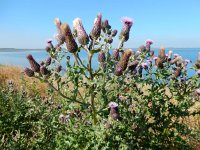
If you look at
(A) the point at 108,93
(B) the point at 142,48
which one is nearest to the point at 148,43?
(B) the point at 142,48

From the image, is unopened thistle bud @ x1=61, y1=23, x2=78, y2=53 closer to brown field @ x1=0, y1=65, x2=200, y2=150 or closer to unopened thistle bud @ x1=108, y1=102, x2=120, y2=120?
unopened thistle bud @ x1=108, y1=102, x2=120, y2=120

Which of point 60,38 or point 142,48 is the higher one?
point 60,38

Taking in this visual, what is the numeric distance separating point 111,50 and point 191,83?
4.58 ft

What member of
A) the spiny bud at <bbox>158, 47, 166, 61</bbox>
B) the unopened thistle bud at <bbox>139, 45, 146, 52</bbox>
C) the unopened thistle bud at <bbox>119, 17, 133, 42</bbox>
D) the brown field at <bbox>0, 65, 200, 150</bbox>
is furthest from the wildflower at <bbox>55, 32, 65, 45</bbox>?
the spiny bud at <bbox>158, 47, 166, 61</bbox>

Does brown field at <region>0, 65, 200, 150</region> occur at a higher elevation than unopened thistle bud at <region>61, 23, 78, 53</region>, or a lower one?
lower

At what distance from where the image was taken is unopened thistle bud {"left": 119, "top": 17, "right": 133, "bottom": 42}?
362cm

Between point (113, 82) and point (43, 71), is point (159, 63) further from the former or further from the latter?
point (43, 71)

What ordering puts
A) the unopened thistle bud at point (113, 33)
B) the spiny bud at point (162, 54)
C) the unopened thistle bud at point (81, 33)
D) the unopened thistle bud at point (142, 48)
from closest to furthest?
the unopened thistle bud at point (81, 33) < the unopened thistle bud at point (113, 33) < the unopened thistle bud at point (142, 48) < the spiny bud at point (162, 54)

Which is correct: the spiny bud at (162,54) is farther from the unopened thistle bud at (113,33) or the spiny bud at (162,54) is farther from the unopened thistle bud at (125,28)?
the unopened thistle bud at (125,28)

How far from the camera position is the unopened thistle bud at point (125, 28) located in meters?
3.62

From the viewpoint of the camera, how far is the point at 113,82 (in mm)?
3252

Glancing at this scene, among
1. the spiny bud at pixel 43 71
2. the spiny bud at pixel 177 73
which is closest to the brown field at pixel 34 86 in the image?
the spiny bud at pixel 177 73

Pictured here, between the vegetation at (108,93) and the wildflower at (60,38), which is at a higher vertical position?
the wildflower at (60,38)

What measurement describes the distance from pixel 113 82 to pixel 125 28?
67 centimetres
